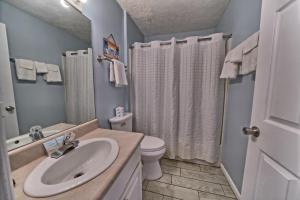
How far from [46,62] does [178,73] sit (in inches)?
60.8

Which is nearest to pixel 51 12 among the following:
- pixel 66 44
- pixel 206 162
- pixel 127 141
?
Answer: pixel 66 44

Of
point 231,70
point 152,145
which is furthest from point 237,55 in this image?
point 152,145

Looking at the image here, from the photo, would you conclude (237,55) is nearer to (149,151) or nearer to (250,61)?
(250,61)

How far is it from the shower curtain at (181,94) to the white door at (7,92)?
58.5 inches

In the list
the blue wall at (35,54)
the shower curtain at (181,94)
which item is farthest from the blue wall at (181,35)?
the blue wall at (35,54)

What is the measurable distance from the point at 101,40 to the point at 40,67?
2.41 feet

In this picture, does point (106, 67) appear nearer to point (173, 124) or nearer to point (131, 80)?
point (131, 80)

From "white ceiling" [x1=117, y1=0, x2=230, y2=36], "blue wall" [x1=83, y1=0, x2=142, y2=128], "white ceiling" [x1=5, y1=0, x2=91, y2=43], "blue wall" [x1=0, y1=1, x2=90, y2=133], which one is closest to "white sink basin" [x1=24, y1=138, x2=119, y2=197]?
"blue wall" [x1=0, y1=1, x2=90, y2=133]

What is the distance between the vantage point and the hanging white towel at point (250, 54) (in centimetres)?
100

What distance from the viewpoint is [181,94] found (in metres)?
1.88

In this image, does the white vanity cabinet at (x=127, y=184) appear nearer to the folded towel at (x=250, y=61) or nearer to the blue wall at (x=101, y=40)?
the blue wall at (x=101, y=40)

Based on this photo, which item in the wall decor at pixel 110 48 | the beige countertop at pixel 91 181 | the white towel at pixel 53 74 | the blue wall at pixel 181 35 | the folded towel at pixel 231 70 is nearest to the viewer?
the beige countertop at pixel 91 181

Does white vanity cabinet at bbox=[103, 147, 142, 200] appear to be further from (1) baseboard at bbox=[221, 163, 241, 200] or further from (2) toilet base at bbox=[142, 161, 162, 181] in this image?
(1) baseboard at bbox=[221, 163, 241, 200]

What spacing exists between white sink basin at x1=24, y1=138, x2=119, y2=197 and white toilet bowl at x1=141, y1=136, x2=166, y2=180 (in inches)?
26.8
